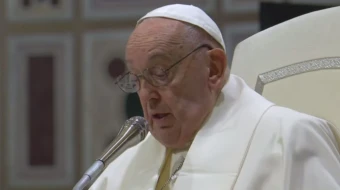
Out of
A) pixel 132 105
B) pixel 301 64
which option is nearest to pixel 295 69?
pixel 301 64

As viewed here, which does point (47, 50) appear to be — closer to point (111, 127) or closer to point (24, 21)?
point (24, 21)

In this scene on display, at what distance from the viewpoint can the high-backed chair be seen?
1800 millimetres

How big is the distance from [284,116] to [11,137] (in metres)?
2.38

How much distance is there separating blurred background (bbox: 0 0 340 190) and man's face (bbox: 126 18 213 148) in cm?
172

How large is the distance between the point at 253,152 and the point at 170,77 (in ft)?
1.01

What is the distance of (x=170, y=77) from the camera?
1638 millimetres

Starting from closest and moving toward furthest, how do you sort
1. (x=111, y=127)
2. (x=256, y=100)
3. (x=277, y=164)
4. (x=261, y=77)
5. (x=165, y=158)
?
(x=277, y=164), (x=256, y=100), (x=165, y=158), (x=261, y=77), (x=111, y=127)

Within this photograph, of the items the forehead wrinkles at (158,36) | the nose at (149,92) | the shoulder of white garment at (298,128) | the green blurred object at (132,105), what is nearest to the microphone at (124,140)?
the nose at (149,92)

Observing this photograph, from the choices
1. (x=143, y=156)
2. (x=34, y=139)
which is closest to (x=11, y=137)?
(x=34, y=139)

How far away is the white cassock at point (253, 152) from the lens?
4.77 feet

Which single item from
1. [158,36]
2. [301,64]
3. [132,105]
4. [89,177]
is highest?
[158,36]

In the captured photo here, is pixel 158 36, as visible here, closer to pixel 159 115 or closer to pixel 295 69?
pixel 159 115

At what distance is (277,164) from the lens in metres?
1.48

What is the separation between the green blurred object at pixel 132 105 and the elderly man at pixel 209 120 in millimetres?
1572
